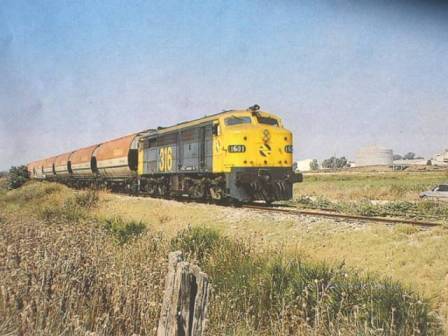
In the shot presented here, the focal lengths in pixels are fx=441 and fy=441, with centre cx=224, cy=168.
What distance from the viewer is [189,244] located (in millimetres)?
9766

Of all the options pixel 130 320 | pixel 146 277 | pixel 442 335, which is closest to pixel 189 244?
pixel 146 277

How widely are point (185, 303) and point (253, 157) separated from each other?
13.0 metres

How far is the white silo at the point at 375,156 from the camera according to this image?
5792 inches

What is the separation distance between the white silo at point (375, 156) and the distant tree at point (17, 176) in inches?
4608

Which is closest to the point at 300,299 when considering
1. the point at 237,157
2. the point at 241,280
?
the point at 241,280

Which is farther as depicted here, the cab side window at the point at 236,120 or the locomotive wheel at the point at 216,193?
the locomotive wheel at the point at 216,193

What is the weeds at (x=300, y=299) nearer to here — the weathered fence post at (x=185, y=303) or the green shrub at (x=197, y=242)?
the green shrub at (x=197, y=242)

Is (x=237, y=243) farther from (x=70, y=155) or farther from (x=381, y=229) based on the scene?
(x=70, y=155)

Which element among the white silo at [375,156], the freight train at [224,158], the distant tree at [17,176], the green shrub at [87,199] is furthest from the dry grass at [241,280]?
the white silo at [375,156]

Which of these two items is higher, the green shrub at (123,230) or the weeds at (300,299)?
the green shrub at (123,230)

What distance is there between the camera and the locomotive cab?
1585 cm

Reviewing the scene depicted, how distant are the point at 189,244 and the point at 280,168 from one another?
7.75 meters

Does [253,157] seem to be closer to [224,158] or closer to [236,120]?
Result: [224,158]

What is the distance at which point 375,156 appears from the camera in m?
150
